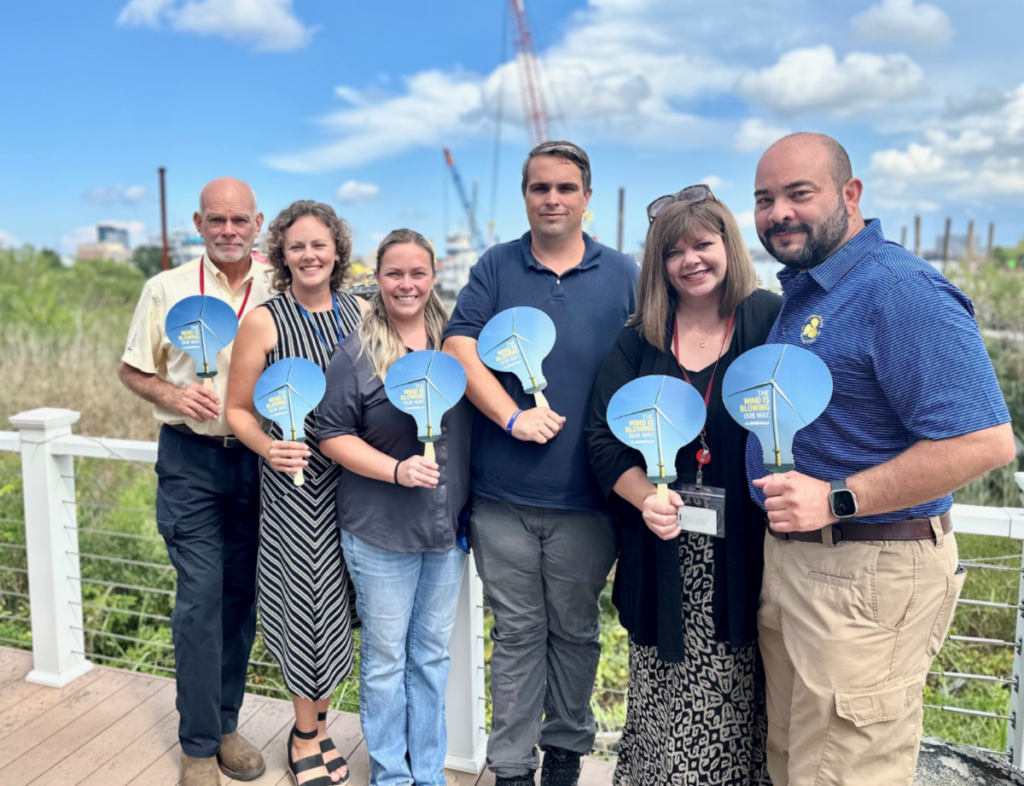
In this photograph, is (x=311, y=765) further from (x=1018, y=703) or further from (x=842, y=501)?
(x=1018, y=703)

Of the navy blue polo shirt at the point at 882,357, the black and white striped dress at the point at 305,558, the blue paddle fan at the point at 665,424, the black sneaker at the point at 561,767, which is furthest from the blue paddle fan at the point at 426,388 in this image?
the black sneaker at the point at 561,767

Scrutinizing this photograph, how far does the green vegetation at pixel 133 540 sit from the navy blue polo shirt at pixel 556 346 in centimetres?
87

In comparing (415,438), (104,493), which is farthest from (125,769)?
(104,493)

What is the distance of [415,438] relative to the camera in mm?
1934

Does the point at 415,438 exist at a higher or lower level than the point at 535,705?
higher

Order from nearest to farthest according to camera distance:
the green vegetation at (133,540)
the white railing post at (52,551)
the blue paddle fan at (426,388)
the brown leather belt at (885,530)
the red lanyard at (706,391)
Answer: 1. the brown leather belt at (885,530)
2. the red lanyard at (706,391)
3. the blue paddle fan at (426,388)
4. the white railing post at (52,551)
5. the green vegetation at (133,540)

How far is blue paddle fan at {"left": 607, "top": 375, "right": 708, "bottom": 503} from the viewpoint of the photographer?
5.21 feet

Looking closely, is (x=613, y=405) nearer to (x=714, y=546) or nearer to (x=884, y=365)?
(x=714, y=546)

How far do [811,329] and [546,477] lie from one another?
0.73 metres

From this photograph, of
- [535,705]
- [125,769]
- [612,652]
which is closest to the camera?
[535,705]

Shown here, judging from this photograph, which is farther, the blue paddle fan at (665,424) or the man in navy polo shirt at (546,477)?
the man in navy polo shirt at (546,477)

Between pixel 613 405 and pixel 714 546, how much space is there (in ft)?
1.28

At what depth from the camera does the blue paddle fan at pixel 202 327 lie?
1971 mm

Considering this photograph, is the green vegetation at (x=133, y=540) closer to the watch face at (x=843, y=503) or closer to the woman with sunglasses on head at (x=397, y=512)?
the woman with sunglasses on head at (x=397, y=512)
